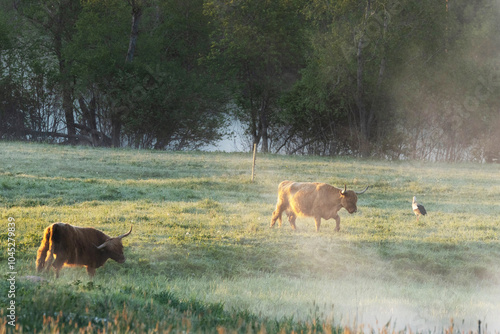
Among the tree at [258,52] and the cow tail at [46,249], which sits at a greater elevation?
the tree at [258,52]

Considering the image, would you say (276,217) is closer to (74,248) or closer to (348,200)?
(348,200)

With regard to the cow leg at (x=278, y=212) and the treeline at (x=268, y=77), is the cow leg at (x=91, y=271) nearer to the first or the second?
the cow leg at (x=278, y=212)

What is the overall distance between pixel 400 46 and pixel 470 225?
86.3 feet

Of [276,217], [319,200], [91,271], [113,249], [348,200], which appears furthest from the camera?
[276,217]

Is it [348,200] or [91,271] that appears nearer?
[91,271]

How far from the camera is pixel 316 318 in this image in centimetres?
732

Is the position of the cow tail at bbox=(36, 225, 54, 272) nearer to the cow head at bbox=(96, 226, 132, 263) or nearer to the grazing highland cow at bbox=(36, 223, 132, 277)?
the grazing highland cow at bbox=(36, 223, 132, 277)

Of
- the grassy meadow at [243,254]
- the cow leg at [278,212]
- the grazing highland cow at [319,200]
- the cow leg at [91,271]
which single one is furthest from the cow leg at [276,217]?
the cow leg at [91,271]

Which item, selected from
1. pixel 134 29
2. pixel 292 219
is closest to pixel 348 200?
pixel 292 219

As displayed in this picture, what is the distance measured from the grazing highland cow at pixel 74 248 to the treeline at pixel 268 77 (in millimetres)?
33255

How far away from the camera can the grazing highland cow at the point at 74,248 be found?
31.2ft

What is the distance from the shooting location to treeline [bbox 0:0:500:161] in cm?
4359

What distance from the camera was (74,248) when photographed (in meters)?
9.83

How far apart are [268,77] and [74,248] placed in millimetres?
38880
